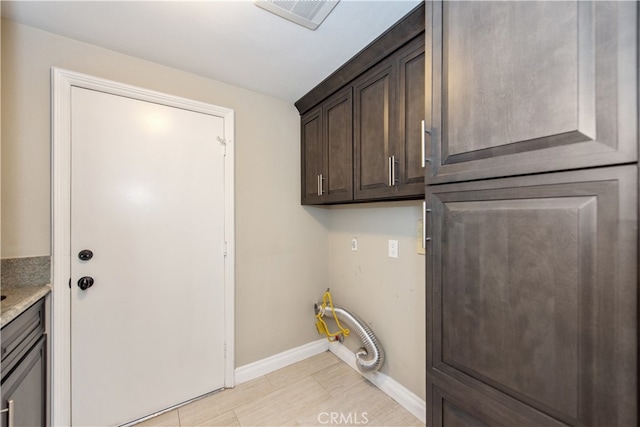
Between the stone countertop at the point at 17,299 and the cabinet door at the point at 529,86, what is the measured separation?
1.73 meters

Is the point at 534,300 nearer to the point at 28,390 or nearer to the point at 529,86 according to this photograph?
the point at 529,86

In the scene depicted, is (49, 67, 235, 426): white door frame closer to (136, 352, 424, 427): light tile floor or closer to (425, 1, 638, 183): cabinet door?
(136, 352, 424, 427): light tile floor

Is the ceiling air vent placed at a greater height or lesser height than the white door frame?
greater

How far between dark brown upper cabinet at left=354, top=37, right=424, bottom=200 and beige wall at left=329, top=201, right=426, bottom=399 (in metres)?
0.37

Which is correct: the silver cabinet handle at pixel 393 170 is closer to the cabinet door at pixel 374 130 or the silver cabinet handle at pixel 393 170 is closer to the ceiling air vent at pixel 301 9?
the cabinet door at pixel 374 130

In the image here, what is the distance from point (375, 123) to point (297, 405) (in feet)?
6.41

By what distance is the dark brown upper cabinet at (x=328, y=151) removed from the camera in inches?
70.7

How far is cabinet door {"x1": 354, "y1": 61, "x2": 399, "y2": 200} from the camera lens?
1488 millimetres

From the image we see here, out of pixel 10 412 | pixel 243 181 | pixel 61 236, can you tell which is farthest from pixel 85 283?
pixel 243 181

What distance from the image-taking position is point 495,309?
0.83m

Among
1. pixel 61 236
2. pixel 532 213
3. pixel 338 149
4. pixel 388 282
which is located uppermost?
pixel 338 149

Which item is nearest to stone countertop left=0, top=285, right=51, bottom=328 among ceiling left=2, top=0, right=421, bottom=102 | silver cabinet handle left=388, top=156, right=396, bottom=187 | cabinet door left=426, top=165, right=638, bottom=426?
ceiling left=2, top=0, right=421, bottom=102

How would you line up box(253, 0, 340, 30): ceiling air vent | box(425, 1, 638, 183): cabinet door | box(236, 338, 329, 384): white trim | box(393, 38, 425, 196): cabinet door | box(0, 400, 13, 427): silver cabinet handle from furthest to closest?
box(236, 338, 329, 384): white trim, box(393, 38, 425, 196): cabinet door, box(253, 0, 340, 30): ceiling air vent, box(0, 400, 13, 427): silver cabinet handle, box(425, 1, 638, 183): cabinet door

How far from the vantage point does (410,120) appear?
4.52 feet
